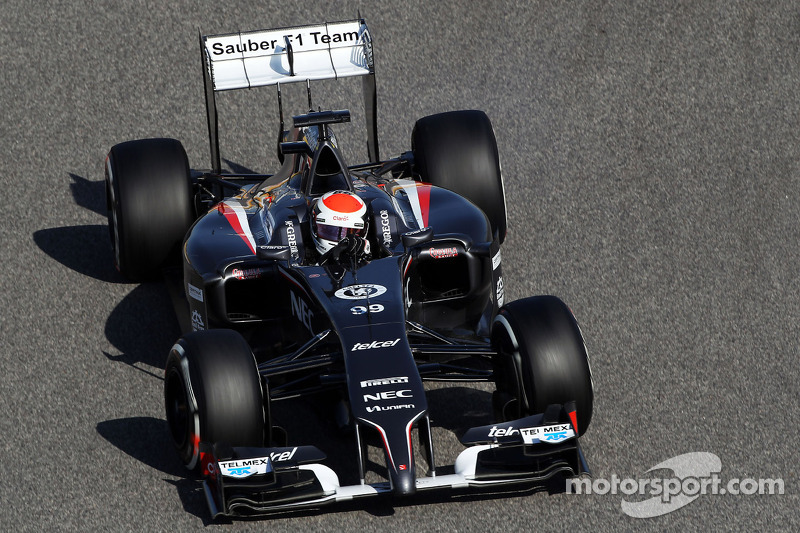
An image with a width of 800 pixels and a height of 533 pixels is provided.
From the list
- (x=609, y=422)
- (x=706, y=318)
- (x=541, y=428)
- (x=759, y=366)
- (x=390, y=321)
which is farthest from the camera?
(x=706, y=318)

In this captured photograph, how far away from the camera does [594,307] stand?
36.8 feet

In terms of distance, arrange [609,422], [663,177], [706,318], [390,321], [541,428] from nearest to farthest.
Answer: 1. [541,428]
2. [390,321]
3. [609,422]
4. [706,318]
5. [663,177]

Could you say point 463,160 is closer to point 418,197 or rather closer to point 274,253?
point 418,197

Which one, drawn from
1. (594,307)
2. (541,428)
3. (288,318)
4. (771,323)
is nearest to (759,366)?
(771,323)

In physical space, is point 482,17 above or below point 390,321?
above

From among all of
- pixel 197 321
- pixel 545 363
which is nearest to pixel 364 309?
pixel 545 363

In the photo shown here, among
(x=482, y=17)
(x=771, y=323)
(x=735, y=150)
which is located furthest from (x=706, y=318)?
(x=482, y=17)

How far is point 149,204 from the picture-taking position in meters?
11.1

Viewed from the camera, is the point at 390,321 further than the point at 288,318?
No

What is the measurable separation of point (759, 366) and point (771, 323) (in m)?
0.74

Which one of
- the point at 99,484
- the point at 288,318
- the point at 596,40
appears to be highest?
the point at 596,40

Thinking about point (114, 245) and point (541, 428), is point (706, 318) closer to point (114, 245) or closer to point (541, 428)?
point (541, 428)

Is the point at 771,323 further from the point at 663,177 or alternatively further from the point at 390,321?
the point at 390,321

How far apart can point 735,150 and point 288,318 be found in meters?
5.84
